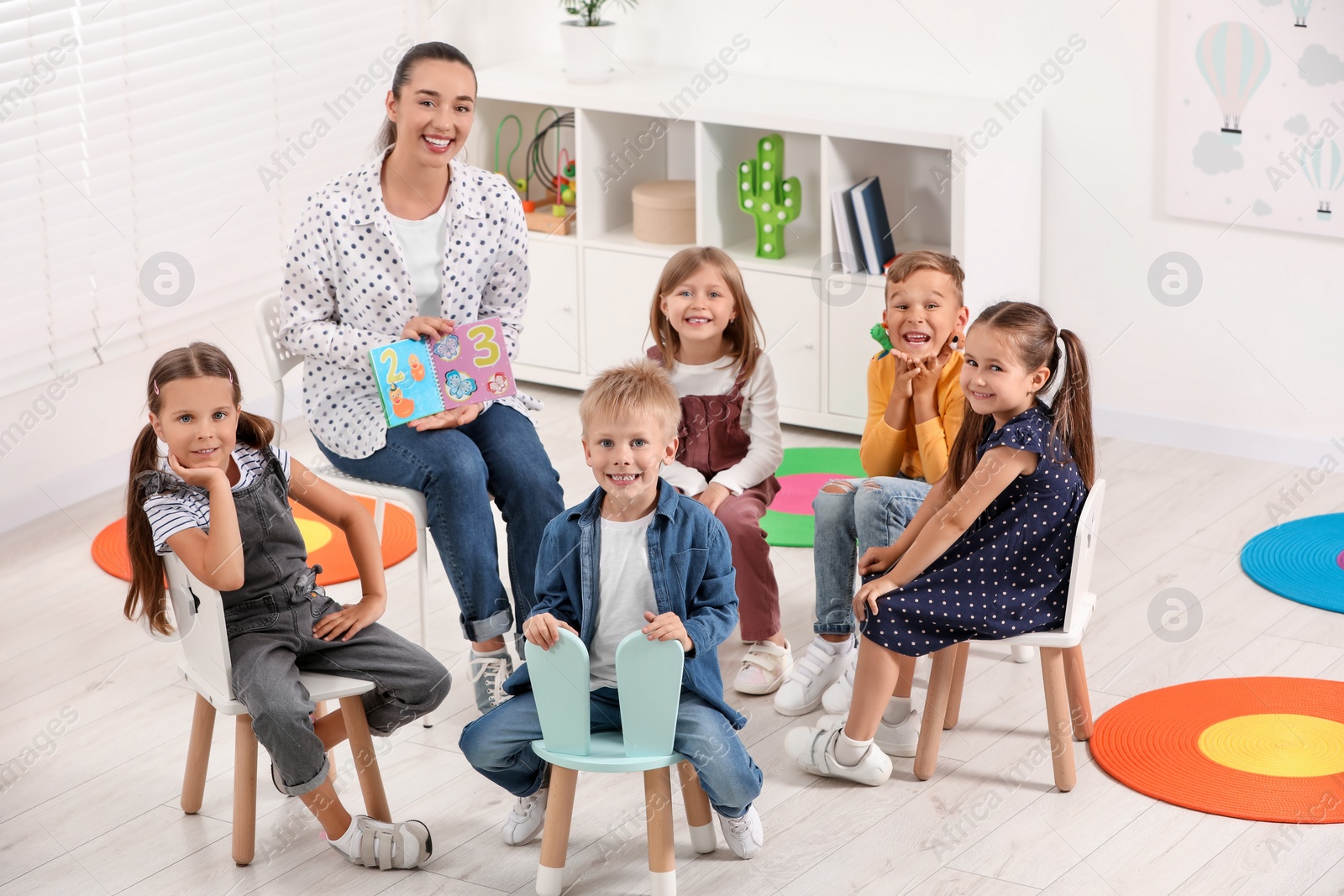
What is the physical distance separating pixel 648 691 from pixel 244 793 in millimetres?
679

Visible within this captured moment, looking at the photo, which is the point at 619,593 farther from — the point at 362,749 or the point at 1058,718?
the point at 1058,718

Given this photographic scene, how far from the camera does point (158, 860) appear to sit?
2.40 metres

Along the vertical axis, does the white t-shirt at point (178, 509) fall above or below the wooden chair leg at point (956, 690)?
above

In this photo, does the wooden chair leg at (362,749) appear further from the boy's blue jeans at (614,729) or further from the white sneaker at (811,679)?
the white sneaker at (811,679)

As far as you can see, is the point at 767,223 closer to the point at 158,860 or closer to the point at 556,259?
the point at 556,259

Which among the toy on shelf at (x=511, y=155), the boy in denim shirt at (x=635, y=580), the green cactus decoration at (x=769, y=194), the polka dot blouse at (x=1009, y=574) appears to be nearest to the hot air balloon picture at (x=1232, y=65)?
the green cactus decoration at (x=769, y=194)

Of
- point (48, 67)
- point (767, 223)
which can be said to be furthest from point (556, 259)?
point (48, 67)

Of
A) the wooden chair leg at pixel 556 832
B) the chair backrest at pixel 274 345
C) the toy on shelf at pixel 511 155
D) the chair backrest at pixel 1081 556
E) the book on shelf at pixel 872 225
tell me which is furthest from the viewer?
the toy on shelf at pixel 511 155

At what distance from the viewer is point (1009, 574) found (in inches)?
95.4

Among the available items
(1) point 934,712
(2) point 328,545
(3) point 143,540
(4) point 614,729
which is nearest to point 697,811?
(4) point 614,729

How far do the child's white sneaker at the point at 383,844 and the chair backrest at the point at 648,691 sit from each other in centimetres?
43

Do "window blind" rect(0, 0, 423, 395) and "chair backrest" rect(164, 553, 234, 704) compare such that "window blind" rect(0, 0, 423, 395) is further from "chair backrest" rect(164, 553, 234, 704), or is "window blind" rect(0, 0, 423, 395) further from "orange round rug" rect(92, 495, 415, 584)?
"chair backrest" rect(164, 553, 234, 704)

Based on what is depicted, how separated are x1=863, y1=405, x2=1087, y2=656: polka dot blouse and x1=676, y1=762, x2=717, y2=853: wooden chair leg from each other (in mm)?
378

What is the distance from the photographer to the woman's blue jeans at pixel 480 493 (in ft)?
8.95
